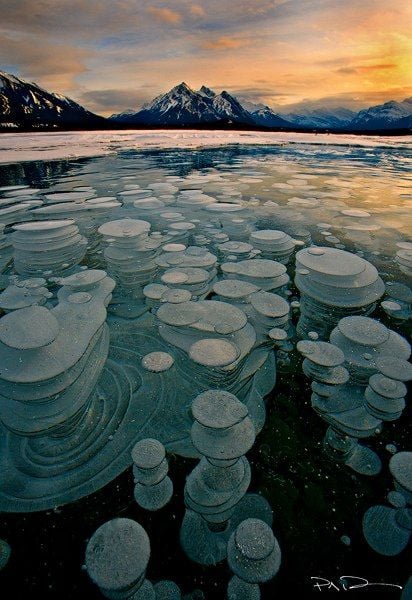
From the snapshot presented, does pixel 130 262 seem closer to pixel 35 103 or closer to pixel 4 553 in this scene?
pixel 4 553

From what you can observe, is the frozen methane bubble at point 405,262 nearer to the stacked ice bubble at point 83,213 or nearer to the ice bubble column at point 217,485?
the ice bubble column at point 217,485

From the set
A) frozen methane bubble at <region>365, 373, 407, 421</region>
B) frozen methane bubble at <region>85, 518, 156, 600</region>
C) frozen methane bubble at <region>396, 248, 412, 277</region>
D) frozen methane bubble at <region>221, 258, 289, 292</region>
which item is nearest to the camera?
frozen methane bubble at <region>85, 518, 156, 600</region>

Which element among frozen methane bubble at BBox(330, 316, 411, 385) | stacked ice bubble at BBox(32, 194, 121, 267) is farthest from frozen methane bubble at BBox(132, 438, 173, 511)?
stacked ice bubble at BBox(32, 194, 121, 267)

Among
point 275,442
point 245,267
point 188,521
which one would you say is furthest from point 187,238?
point 188,521

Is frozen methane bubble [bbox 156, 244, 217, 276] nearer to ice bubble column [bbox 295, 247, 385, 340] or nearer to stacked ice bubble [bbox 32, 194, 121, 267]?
ice bubble column [bbox 295, 247, 385, 340]

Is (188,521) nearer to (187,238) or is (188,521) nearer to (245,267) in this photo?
(245,267)

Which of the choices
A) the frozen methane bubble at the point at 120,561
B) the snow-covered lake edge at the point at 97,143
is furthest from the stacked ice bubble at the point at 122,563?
the snow-covered lake edge at the point at 97,143
